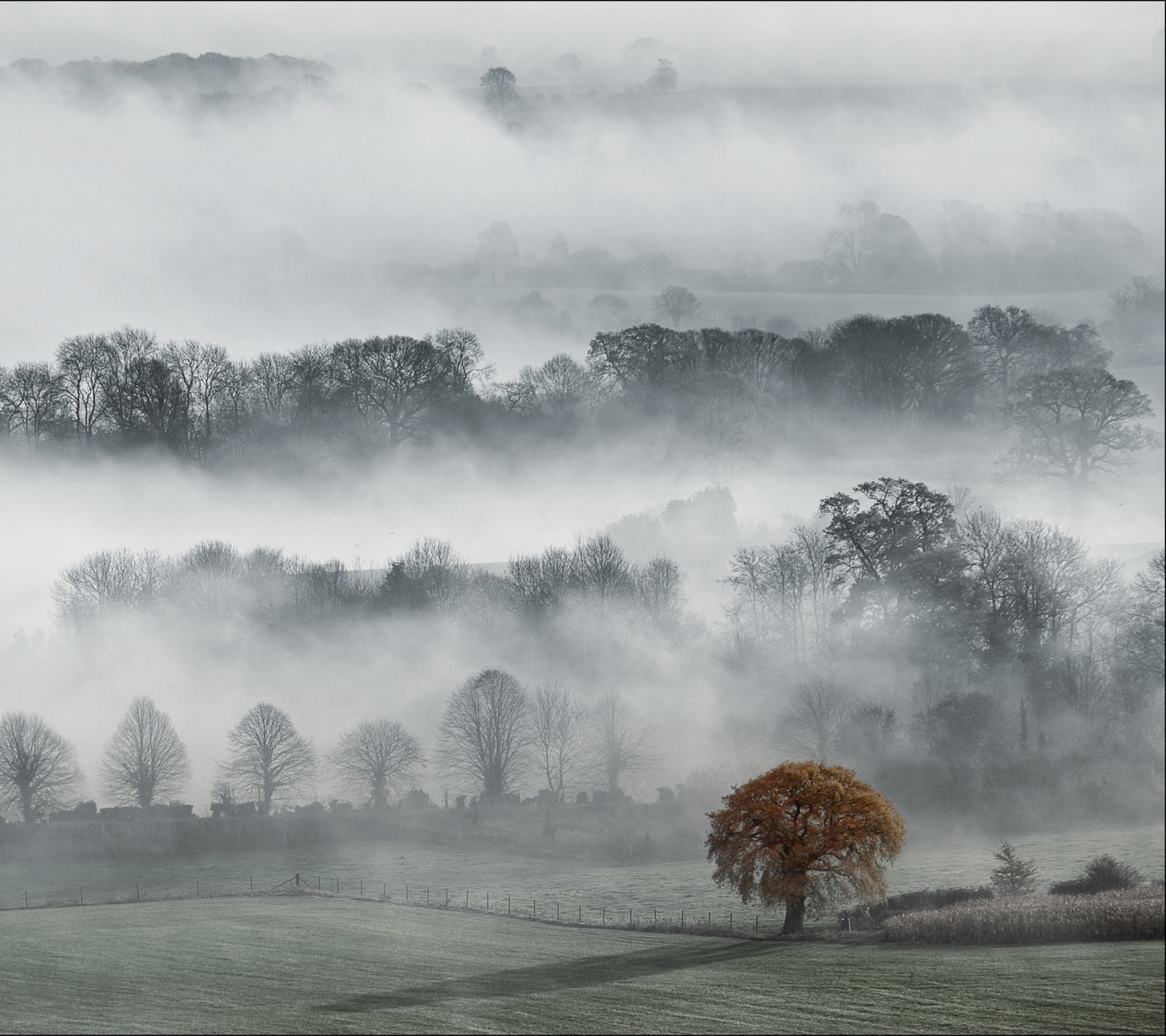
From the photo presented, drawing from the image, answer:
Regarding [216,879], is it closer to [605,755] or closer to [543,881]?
[543,881]

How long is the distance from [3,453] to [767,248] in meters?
10.0

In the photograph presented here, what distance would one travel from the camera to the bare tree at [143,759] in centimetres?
1347

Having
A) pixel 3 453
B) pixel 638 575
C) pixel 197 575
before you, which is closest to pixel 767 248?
pixel 638 575

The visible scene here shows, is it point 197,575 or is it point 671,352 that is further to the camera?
point 671,352

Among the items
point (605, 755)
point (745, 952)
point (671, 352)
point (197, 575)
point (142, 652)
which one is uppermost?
point (671, 352)

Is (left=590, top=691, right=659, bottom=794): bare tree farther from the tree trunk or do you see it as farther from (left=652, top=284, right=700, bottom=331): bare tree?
(left=652, top=284, right=700, bottom=331): bare tree

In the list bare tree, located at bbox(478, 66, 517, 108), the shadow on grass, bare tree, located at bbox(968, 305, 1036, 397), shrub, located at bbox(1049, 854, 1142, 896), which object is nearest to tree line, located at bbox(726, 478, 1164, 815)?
shrub, located at bbox(1049, 854, 1142, 896)

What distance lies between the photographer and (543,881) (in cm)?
1546

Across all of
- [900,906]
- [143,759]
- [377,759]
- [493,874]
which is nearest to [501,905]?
[493,874]

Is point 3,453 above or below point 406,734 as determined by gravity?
above

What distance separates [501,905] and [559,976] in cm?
287

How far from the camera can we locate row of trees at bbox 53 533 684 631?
14156mm

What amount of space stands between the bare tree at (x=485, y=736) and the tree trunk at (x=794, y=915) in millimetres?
4259

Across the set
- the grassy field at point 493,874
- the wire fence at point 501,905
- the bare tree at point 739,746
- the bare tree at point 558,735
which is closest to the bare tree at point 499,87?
the bare tree at point 558,735
